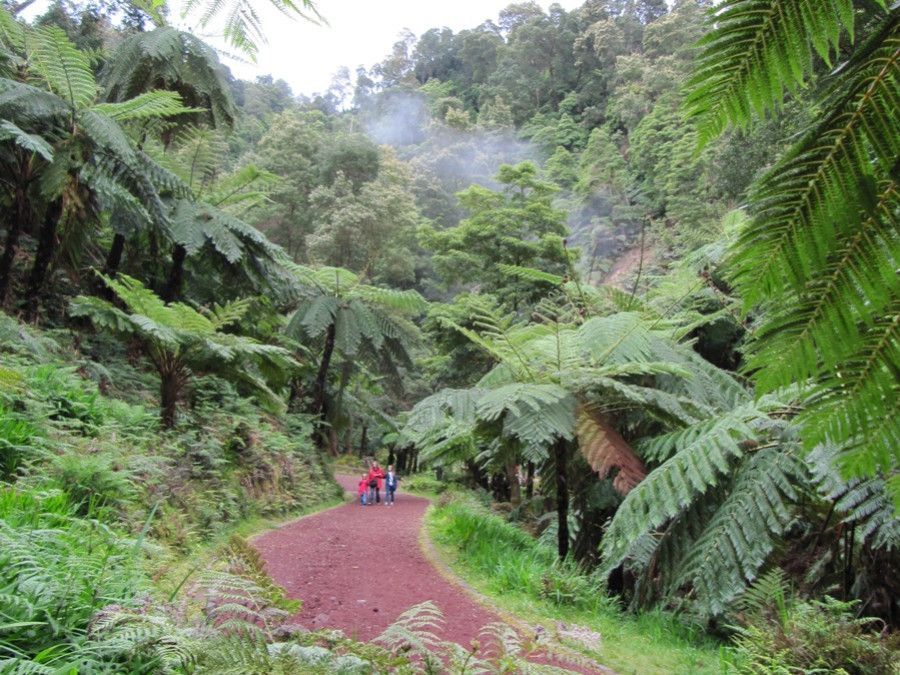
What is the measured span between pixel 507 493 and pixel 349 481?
5346mm

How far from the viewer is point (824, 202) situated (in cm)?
63

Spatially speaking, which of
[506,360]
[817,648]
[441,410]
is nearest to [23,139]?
[441,410]

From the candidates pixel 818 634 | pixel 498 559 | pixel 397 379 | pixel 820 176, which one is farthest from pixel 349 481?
pixel 820 176

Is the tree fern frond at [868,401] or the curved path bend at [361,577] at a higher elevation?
the tree fern frond at [868,401]

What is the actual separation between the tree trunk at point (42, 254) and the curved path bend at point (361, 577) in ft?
14.0

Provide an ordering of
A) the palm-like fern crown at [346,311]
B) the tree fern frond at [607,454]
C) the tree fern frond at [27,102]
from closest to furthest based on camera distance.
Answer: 1. the tree fern frond at [607,454]
2. the tree fern frond at [27,102]
3. the palm-like fern crown at [346,311]

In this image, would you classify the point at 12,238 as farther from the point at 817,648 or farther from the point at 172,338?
the point at 817,648

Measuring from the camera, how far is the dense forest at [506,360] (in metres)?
0.67

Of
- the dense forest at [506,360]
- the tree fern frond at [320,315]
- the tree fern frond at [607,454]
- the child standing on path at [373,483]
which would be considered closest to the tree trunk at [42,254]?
the dense forest at [506,360]

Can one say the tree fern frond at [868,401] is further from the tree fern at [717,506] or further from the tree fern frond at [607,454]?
the tree fern frond at [607,454]

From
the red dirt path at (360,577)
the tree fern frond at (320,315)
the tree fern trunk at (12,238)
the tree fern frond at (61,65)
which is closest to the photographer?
the red dirt path at (360,577)

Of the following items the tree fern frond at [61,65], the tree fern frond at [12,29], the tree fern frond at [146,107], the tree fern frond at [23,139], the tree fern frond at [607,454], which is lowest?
the tree fern frond at [607,454]

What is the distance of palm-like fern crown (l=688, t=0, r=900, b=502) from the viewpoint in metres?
0.62

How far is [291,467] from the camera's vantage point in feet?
33.6
